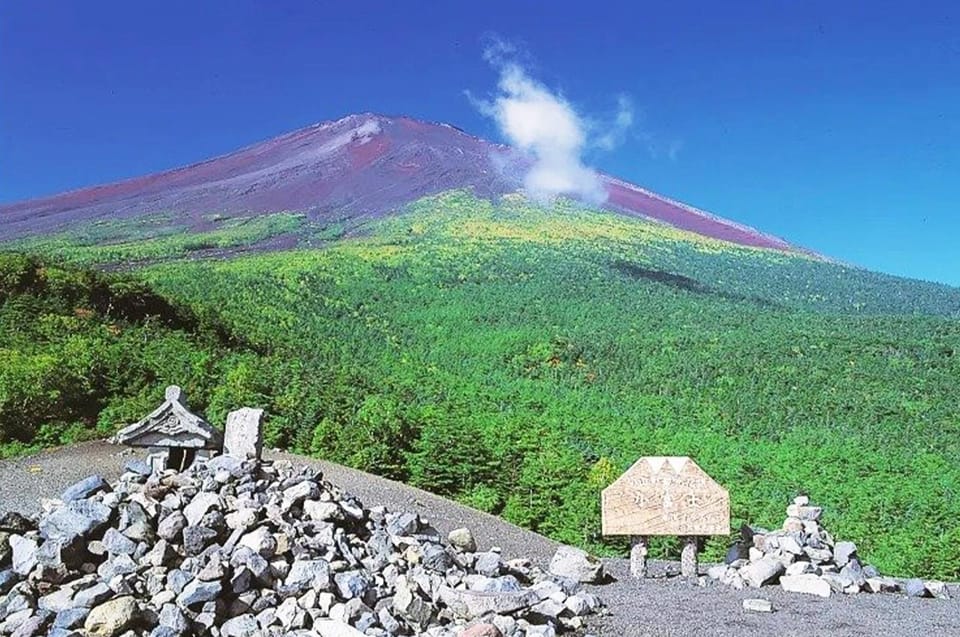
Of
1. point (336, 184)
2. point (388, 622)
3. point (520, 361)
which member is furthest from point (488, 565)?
point (336, 184)

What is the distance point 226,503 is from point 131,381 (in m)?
11.3

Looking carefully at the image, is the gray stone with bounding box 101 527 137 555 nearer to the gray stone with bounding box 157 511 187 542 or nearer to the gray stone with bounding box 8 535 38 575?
the gray stone with bounding box 157 511 187 542

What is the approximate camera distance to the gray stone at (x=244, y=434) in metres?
12.8

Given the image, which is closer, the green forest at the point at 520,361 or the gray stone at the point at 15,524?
the gray stone at the point at 15,524

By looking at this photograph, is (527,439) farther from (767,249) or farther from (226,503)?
(767,249)

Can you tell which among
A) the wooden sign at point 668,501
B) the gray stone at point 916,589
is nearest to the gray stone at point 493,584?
the wooden sign at point 668,501

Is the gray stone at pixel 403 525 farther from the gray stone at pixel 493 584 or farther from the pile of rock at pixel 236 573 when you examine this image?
the gray stone at pixel 493 584

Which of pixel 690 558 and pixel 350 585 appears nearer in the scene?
pixel 350 585

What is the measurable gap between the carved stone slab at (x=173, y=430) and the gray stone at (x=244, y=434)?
0.92 ft

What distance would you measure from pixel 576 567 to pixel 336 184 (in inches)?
2470

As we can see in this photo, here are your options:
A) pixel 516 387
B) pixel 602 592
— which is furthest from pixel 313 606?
pixel 516 387

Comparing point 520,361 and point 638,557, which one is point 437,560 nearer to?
point 638,557

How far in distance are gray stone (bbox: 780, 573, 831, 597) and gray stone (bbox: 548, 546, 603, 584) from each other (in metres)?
2.34

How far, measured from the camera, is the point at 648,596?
11344 millimetres
